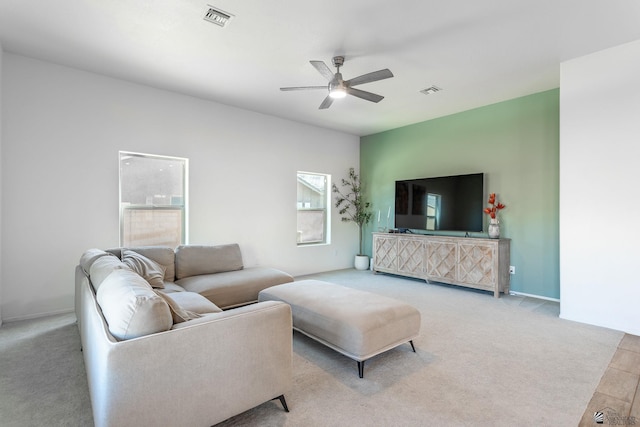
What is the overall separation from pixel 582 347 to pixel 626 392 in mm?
772

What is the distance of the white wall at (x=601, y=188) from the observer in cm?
319

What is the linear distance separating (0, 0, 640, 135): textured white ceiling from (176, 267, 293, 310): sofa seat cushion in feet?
8.17

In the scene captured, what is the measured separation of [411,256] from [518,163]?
219 centimetres

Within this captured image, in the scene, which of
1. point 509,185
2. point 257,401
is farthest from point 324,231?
point 257,401

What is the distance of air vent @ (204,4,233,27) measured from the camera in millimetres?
2629

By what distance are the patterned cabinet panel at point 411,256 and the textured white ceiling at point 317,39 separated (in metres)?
2.47

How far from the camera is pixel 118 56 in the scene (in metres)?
Answer: 3.39

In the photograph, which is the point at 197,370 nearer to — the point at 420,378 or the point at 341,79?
the point at 420,378

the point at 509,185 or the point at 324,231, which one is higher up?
the point at 509,185

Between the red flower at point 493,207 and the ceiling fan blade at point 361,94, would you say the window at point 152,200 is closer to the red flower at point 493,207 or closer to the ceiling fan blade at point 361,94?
the ceiling fan blade at point 361,94

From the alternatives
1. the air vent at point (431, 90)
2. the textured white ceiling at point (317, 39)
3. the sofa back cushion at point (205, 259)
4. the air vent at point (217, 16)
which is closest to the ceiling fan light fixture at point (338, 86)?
the textured white ceiling at point (317, 39)

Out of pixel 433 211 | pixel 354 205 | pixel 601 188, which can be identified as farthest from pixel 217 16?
pixel 354 205

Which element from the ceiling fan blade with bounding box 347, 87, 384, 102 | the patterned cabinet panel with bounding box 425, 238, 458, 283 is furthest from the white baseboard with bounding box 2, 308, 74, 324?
the patterned cabinet panel with bounding box 425, 238, 458, 283

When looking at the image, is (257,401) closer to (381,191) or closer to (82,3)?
(82,3)
